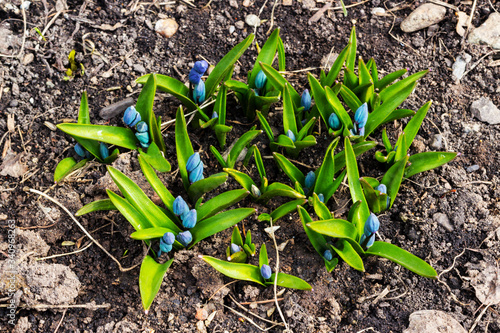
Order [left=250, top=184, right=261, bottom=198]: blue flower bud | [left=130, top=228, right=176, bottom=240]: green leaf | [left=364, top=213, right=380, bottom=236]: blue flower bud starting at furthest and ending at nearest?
[left=250, top=184, right=261, bottom=198]: blue flower bud, [left=364, top=213, right=380, bottom=236]: blue flower bud, [left=130, top=228, right=176, bottom=240]: green leaf

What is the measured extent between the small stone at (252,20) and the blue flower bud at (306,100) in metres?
0.89

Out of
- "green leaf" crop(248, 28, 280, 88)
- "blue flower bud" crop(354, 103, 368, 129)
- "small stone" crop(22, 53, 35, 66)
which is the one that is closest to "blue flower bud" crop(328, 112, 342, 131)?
"blue flower bud" crop(354, 103, 368, 129)

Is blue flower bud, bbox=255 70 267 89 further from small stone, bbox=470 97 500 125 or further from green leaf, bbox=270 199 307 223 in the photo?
small stone, bbox=470 97 500 125

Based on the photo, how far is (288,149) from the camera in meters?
2.72

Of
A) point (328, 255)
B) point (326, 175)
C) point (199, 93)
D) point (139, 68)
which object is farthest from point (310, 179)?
point (139, 68)

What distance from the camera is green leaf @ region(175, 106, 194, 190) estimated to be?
8.21ft

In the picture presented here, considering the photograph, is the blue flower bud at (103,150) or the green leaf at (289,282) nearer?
the green leaf at (289,282)

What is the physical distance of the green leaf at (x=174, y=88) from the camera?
2.69 m

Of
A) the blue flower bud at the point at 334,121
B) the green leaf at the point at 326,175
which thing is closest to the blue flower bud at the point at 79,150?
the green leaf at the point at 326,175

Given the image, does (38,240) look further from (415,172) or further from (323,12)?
(323,12)

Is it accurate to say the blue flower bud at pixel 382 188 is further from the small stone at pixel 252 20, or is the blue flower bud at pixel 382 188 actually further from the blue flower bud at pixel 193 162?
the small stone at pixel 252 20

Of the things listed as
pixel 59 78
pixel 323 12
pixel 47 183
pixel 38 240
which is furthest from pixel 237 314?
pixel 323 12

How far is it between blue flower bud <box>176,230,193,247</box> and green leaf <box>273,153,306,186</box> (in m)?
0.68

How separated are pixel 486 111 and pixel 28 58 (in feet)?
10.8
